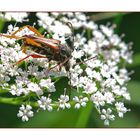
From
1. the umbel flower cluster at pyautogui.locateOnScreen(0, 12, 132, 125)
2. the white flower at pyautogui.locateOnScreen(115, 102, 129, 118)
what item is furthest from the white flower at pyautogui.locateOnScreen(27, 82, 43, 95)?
the white flower at pyautogui.locateOnScreen(115, 102, 129, 118)

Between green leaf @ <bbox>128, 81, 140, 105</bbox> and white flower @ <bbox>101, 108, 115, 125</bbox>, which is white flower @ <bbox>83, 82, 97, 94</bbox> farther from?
green leaf @ <bbox>128, 81, 140, 105</bbox>

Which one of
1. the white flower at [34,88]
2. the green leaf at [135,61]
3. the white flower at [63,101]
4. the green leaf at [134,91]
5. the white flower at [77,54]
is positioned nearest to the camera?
the white flower at [34,88]

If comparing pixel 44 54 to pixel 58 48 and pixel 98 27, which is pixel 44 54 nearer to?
pixel 58 48

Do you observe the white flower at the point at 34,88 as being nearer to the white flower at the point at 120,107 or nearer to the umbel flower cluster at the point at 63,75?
the umbel flower cluster at the point at 63,75

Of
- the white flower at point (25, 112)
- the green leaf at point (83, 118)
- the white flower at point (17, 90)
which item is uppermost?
the white flower at point (17, 90)

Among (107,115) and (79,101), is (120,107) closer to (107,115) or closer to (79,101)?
(107,115)

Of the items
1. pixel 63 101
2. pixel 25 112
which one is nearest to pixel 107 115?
pixel 63 101

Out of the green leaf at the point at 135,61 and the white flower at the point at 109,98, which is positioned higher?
the green leaf at the point at 135,61

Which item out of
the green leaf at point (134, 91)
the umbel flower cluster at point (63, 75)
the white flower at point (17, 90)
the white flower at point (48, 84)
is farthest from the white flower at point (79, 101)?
the green leaf at point (134, 91)
